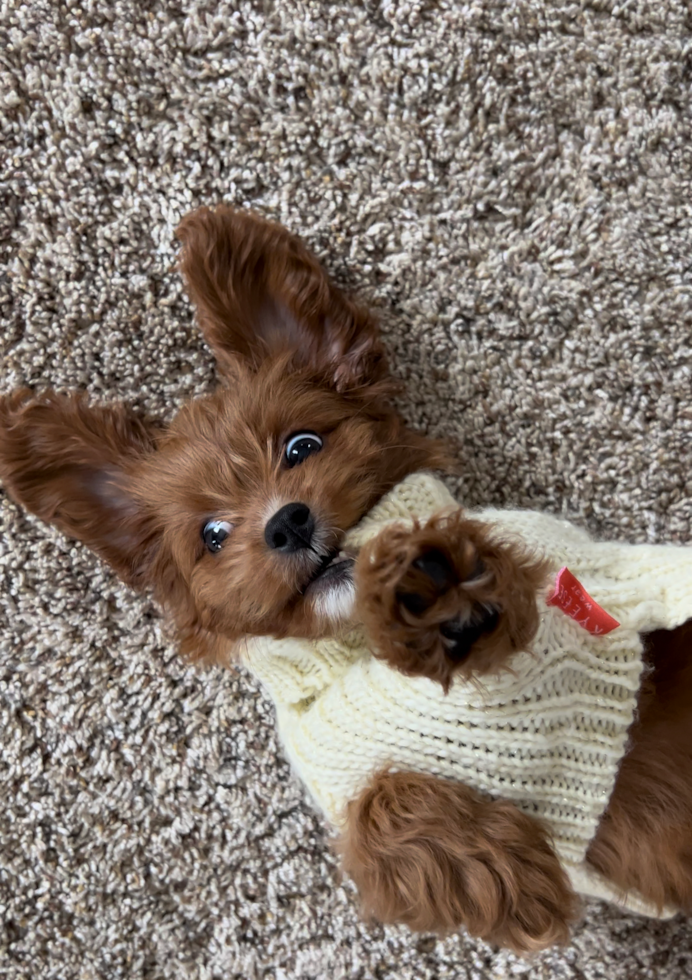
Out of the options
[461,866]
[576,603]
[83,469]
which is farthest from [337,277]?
[461,866]

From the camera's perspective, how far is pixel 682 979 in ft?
6.43

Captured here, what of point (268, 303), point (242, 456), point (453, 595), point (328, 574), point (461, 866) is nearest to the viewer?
point (453, 595)

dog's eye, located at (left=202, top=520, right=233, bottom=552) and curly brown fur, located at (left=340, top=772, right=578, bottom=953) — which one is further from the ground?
dog's eye, located at (left=202, top=520, right=233, bottom=552)

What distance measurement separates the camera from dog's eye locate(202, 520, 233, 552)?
1588mm

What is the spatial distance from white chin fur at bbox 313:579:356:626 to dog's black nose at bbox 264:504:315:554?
0.32ft

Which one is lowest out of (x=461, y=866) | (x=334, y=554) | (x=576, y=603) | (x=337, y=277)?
(x=461, y=866)

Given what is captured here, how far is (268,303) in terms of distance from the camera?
5.80 feet

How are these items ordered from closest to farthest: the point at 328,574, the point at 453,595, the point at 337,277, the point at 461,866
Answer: the point at 453,595 → the point at 461,866 → the point at 328,574 → the point at 337,277

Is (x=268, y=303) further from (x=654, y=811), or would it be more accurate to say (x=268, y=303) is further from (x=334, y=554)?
(x=654, y=811)

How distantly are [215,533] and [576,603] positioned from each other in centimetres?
72

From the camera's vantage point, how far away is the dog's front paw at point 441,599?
1.13 m

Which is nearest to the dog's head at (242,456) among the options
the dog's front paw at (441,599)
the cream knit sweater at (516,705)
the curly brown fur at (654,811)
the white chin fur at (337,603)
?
the white chin fur at (337,603)

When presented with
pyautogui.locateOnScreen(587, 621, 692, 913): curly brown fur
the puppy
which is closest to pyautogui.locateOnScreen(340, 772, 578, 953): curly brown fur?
the puppy

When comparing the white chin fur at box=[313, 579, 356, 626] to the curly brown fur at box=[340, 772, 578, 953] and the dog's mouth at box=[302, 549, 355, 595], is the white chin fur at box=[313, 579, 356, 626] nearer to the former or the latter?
the dog's mouth at box=[302, 549, 355, 595]
